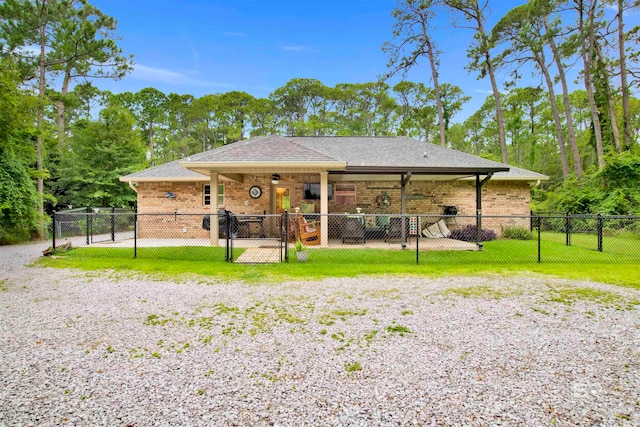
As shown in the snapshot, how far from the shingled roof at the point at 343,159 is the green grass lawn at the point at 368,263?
2568 millimetres

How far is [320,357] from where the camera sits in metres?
3.10

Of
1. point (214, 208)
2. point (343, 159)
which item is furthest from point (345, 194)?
point (214, 208)

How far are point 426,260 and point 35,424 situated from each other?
25.1 ft

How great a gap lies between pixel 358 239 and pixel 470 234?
4462mm

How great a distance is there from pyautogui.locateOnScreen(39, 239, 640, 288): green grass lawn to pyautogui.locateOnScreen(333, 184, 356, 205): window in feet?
12.5

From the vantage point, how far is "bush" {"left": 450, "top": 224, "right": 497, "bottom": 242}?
11886 millimetres

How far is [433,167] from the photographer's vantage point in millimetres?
10055

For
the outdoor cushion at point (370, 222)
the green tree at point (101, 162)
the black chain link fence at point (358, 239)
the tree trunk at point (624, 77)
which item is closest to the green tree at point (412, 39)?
the tree trunk at point (624, 77)

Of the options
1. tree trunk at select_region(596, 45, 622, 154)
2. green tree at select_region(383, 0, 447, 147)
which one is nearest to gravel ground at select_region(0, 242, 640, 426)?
tree trunk at select_region(596, 45, 622, 154)

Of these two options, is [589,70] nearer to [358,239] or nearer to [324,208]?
[358,239]

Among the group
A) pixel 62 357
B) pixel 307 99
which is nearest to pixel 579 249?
pixel 62 357

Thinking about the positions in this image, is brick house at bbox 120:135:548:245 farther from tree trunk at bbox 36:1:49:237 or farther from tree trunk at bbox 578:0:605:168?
tree trunk at bbox 578:0:605:168

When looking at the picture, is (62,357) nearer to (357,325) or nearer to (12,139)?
(357,325)

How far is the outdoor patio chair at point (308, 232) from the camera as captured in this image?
33.6ft
